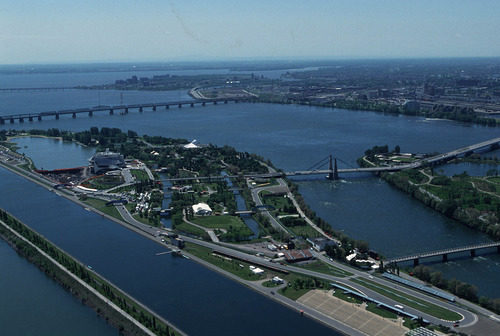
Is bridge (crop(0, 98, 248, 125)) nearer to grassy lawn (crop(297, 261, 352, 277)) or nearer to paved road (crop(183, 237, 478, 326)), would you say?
paved road (crop(183, 237, 478, 326))

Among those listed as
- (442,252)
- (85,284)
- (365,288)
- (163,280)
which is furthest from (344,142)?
(85,284)

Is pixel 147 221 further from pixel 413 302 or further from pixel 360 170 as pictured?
pixel 360 170

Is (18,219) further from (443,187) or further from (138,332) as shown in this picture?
(443,187)

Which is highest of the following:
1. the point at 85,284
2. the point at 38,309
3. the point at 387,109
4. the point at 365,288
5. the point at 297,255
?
the point at 387,109

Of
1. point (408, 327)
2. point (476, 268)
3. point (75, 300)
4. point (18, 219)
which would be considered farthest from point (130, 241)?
point (476, 268)

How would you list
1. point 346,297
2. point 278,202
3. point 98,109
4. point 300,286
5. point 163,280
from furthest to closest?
point 98,109 → point 278,202 → point 163,280 → point 300,286 → point 346,297

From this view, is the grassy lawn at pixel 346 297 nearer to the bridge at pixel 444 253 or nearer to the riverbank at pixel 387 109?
the bridge at pixel 444 253

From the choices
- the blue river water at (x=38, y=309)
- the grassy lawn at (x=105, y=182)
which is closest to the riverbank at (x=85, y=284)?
the blue river water at (x=38, y=309)
